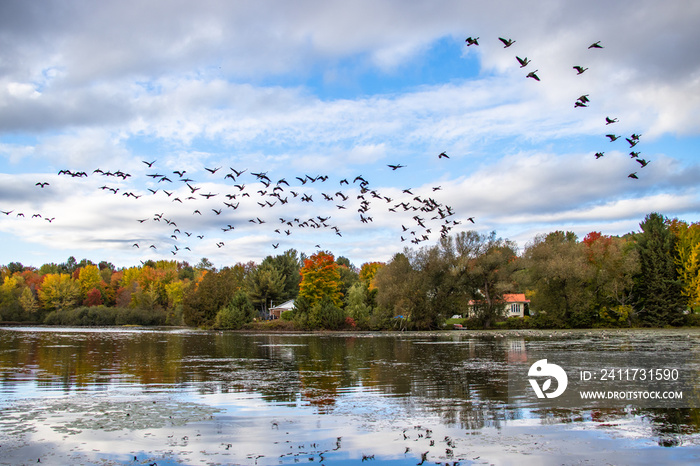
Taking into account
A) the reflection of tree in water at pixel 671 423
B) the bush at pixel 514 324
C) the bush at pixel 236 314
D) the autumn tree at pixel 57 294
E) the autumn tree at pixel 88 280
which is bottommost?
the bush at pixel 514 324

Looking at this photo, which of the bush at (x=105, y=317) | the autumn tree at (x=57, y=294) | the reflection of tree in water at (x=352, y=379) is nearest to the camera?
the reflection of tree in water at (x=352, y=379)

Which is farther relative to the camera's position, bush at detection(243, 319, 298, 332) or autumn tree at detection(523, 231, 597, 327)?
bush at detection(243, 319, 298, 332)

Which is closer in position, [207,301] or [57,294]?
[207,301]

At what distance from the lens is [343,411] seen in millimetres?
14836

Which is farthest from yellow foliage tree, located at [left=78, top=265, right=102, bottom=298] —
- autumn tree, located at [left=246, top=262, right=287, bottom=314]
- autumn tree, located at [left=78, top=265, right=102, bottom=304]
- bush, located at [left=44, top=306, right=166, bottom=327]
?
autumn tree, located at [left=246, top=262, right=287, bottom=314]

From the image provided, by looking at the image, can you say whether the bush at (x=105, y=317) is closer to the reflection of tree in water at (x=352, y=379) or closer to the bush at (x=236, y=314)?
the bush at (x=236, y=314)

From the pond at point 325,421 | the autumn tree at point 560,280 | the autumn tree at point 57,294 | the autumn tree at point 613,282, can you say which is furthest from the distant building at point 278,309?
the pond at point 325,421

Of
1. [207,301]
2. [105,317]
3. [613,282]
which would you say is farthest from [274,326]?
[613,282]

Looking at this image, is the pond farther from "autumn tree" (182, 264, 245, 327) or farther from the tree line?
"autumn tree" (182, 264, 245, 327)

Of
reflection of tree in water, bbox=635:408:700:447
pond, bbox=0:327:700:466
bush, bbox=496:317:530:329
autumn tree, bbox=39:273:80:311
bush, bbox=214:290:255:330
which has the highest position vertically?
autumn tree, bbox=39:273:80:311

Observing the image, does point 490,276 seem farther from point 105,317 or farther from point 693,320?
point 105,317

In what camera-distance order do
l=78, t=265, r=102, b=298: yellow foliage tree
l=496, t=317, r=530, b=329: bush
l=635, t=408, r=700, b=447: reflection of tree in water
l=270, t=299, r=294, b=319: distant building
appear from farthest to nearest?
l=78, t=265, r=102, b=298: yellow foliage tree
l=270, t=299, r=294, b=319: distant building
l=496, t=317, r=530, b=329: bush
l=635, t=408, r=700, b=447: reflection of tree in water

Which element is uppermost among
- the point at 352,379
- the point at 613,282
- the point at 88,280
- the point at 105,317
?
the point at 88,280

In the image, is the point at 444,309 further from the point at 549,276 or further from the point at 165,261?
the point at 165,261
